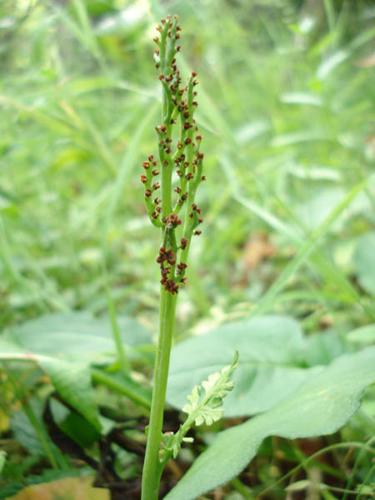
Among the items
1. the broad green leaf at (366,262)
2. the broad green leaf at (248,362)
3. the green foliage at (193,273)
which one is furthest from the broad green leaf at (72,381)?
the broad green leaf at (366,262)

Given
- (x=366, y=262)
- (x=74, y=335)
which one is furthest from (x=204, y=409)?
(x=366, y=262)

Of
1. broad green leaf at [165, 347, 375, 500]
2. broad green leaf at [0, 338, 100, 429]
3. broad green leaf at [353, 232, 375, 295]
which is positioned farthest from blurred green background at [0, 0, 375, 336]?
broad green leaf at [0, 338, 100, 429]

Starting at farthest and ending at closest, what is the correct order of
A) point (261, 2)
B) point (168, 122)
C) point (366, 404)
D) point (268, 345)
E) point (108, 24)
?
point (261, 2) → point (108, 24) → point (268, 345) → point (366, 404) → point (168, 122)

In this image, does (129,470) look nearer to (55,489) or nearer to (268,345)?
(55,489)

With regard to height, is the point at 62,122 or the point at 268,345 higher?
the point at 62,122

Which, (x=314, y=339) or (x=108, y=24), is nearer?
(x=314, y=339)

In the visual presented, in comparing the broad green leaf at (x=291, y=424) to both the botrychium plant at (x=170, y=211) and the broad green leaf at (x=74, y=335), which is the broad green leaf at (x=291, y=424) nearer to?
the botrychium plant at (x=170, y=211)

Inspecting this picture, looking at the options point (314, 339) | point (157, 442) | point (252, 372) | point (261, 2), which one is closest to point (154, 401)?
point (157, 442)

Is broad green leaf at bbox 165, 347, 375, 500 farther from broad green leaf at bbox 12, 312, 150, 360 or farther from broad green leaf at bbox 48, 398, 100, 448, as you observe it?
broad green leaf at bbox 12, 312, 150, 360
